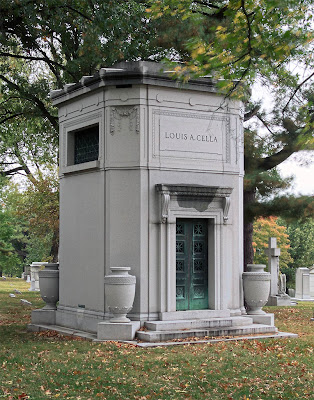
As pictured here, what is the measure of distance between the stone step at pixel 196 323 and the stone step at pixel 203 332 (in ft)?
0.38

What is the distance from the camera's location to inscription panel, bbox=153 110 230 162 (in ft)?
39.5

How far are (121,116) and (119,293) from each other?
3.37 metres

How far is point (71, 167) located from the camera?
1312cm

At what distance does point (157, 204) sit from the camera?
11.9 metres

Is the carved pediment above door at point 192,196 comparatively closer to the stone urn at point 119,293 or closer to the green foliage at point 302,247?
the stone urn at point 119,293

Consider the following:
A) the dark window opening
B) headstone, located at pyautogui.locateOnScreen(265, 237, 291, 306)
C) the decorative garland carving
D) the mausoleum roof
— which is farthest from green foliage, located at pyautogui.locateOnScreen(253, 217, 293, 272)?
the decorative garland carving

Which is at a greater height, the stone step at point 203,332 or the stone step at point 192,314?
the stone step at point 192,314

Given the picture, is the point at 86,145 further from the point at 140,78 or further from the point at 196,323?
the point at 196,323

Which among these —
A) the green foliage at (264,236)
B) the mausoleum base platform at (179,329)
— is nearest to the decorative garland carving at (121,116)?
the mausoleum base platform at (179,329)

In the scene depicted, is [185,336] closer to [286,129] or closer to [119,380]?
[119,380]

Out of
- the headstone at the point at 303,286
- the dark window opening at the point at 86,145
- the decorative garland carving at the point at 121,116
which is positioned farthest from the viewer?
the headstone at the point at 303,286

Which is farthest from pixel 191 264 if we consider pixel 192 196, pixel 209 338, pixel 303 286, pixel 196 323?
pixel 303 286

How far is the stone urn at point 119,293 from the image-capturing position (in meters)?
11.2

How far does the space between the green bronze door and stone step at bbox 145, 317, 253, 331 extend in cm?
54
